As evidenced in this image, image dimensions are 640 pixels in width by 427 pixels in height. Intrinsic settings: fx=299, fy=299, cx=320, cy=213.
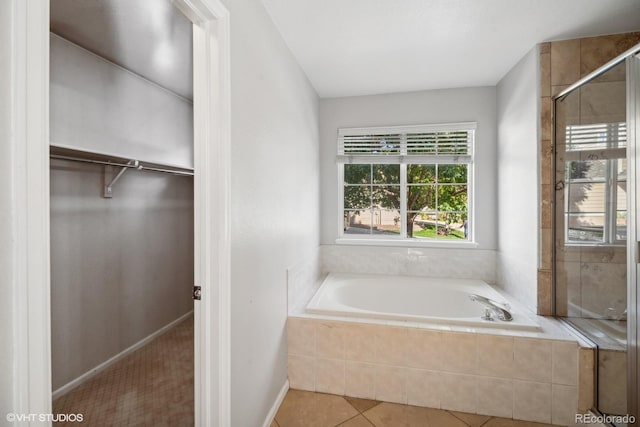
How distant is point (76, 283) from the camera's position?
6.82 feet

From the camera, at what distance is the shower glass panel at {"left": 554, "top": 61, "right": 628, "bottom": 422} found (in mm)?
1605

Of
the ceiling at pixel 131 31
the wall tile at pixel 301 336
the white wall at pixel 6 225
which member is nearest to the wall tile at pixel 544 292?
the wall tile at pixel 301 336

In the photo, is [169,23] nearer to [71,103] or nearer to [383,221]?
[71,103]

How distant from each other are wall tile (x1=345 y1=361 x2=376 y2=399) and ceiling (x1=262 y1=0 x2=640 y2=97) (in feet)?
7.30

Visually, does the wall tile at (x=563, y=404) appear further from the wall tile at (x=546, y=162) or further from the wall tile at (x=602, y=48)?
the wall tile at (x=602, y=48)

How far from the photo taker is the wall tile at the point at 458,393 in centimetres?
188

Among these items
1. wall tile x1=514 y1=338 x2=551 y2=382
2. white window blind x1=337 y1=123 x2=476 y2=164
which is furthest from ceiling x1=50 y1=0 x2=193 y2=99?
wall tile x1=514 y1=338 x2=551 y2=382

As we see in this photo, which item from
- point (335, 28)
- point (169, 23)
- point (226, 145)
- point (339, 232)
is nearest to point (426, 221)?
point (339, 232)

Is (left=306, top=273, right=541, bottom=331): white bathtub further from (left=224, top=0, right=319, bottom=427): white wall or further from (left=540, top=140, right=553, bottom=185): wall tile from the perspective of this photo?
(left=540, top=140, right=553, bottom=185): wall tile

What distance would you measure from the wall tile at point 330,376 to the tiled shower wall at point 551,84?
150cm

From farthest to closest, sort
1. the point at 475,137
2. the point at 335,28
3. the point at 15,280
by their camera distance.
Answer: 1. the point at 475,137
2. the point at 335,28
3. the point at 15,280

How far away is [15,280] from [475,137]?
328 centimetres

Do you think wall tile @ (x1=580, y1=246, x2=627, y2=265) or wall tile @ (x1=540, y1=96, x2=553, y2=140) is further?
wall tile @ (x1=540, y1=96, x2=553, y2=140)

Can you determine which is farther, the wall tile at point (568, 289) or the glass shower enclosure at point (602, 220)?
the wall tile at point (568, 289)
